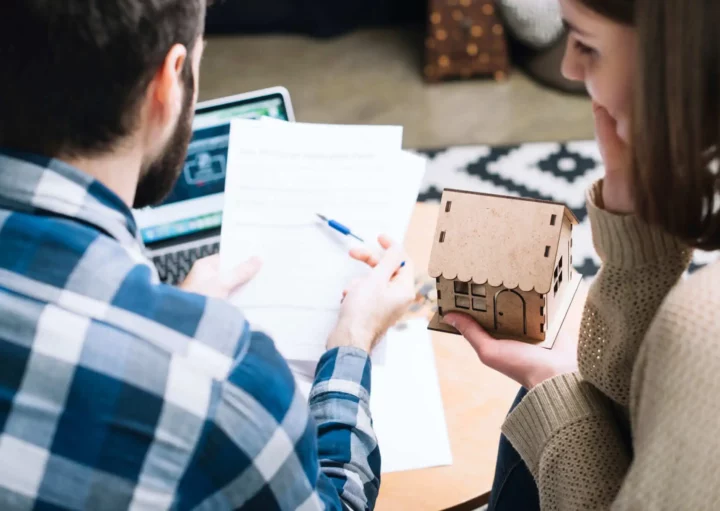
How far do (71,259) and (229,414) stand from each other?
6.7 inches

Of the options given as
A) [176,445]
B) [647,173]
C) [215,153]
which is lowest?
[215,153]

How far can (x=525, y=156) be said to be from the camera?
2381 millimetres

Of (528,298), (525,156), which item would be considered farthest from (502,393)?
(525,156)

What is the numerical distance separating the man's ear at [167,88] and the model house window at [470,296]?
0.37 metres

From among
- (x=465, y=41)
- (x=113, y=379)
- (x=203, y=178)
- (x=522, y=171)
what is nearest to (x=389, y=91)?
(x=465, y=41)

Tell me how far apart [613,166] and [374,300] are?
0.32 meters

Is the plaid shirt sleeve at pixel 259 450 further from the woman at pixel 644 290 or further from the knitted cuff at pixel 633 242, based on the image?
the knitted cuff at pixel 633 242

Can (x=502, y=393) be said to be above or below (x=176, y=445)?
below

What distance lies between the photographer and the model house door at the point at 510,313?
0.89m

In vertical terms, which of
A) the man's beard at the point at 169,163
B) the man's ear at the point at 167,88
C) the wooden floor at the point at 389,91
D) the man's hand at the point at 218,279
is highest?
the man's ear at the point at 167,88

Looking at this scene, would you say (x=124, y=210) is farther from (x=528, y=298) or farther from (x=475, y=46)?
(x=475, y=46)

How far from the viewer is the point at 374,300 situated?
94cm

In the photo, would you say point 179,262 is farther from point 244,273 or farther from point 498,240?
point 498,240

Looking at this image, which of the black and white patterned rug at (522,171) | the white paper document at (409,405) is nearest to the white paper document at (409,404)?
the white paper document at (409,405)
